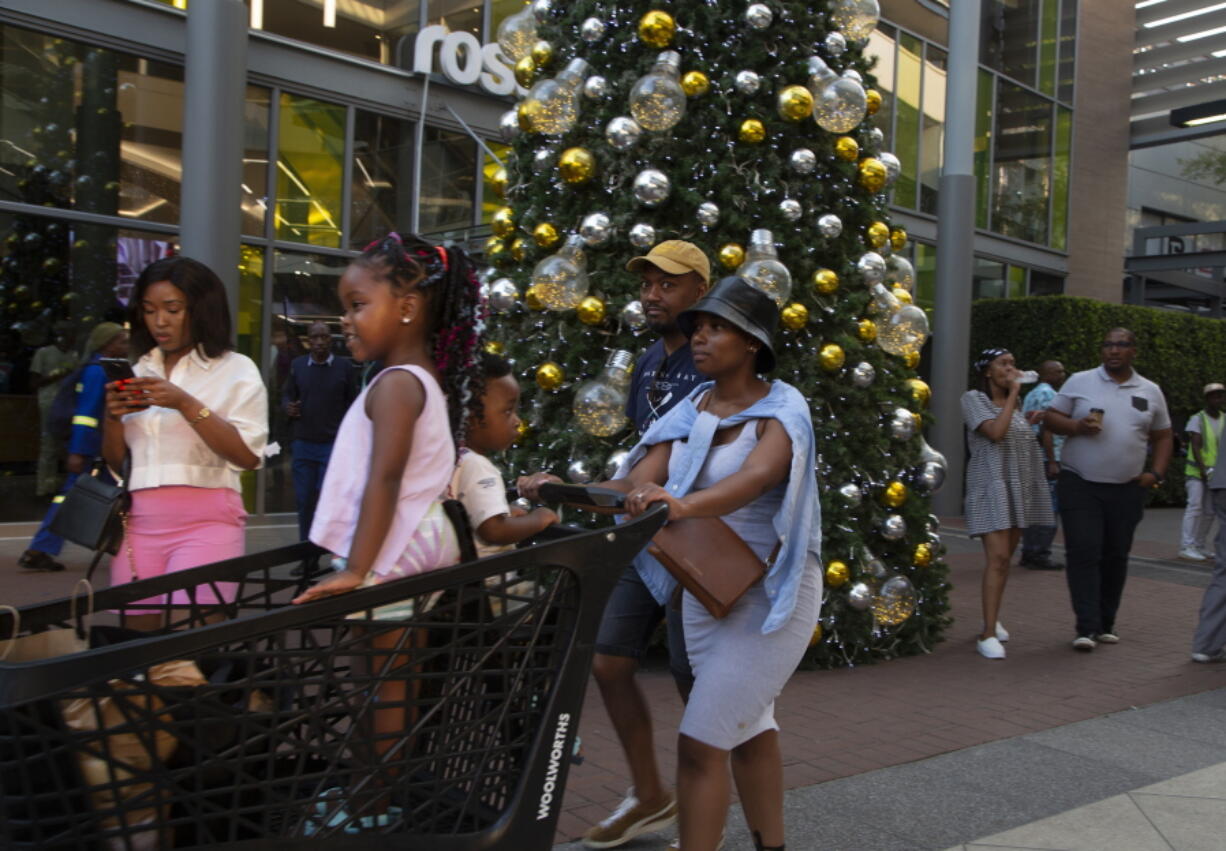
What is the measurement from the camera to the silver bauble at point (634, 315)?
560cm

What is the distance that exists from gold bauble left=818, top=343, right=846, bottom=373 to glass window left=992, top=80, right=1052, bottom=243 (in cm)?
1582

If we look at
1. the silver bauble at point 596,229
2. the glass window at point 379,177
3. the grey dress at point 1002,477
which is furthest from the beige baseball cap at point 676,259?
the glass window at point 379,177

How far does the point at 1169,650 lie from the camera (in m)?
7.08

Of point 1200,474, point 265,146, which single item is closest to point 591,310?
point 265,146

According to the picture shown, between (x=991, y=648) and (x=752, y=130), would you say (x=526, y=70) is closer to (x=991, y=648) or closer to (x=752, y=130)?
(x=752, y=130)

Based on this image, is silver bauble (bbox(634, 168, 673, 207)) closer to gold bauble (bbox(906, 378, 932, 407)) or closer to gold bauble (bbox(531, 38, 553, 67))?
gold bauble (bbox(531, 38, 553, 67))

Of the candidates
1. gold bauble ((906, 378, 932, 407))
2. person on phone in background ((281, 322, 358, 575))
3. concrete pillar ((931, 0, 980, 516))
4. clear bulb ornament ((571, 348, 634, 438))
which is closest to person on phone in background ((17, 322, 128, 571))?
person on phone in background ((281, 322, 358, 575))

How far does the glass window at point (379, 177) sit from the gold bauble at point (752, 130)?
23.8ft

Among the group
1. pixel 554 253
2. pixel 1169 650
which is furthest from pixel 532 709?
pixel 1169 650

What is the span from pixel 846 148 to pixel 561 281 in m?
1.74

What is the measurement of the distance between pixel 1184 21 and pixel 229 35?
1957cm

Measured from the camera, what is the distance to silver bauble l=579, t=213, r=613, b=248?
18.9 ft

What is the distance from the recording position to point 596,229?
576cm

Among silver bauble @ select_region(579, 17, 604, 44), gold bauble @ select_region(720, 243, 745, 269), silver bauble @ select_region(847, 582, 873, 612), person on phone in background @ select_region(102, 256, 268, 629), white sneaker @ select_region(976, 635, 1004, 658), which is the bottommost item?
white sneaker @ select_region(976, 635, 1004, 658)
